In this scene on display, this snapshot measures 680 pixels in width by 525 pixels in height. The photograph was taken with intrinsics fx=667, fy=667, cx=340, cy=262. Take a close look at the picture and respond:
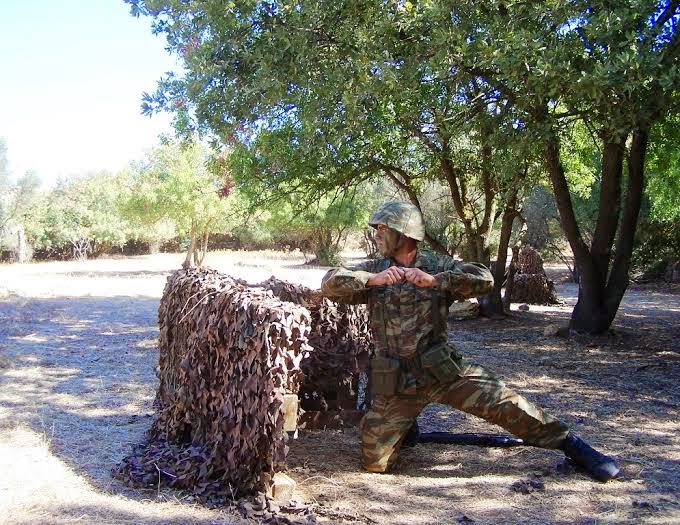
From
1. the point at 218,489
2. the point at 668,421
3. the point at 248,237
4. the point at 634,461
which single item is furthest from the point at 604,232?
the point at 248,237

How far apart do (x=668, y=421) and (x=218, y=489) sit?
4.45 metres

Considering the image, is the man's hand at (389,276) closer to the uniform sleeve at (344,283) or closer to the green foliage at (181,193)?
the uniform sleeve at (344,283)

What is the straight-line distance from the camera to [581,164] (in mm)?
14312

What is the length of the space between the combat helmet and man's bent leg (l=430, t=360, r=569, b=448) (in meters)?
0.97

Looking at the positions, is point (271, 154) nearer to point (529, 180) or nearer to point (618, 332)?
point (529, 180)

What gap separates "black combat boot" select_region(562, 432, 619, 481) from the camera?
14.8 ft

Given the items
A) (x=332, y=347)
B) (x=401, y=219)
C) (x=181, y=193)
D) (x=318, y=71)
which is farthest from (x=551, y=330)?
(x=181, y=193)

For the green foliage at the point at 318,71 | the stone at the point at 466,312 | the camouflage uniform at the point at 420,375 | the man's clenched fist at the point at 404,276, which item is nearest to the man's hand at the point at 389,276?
the man's clenched fist at the point at 404,276

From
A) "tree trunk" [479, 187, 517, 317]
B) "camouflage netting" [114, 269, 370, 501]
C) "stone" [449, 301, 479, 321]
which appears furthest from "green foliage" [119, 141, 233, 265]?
"camouflage netting" [114, 269, 370, 501]

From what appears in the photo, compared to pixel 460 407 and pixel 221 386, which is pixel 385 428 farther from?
pixel 221 386

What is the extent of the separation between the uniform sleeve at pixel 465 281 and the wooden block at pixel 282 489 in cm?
161

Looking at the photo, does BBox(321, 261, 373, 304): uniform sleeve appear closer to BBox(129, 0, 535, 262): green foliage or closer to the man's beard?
the man's beard

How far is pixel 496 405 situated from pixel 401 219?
143 cm

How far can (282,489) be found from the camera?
3.92 meters
